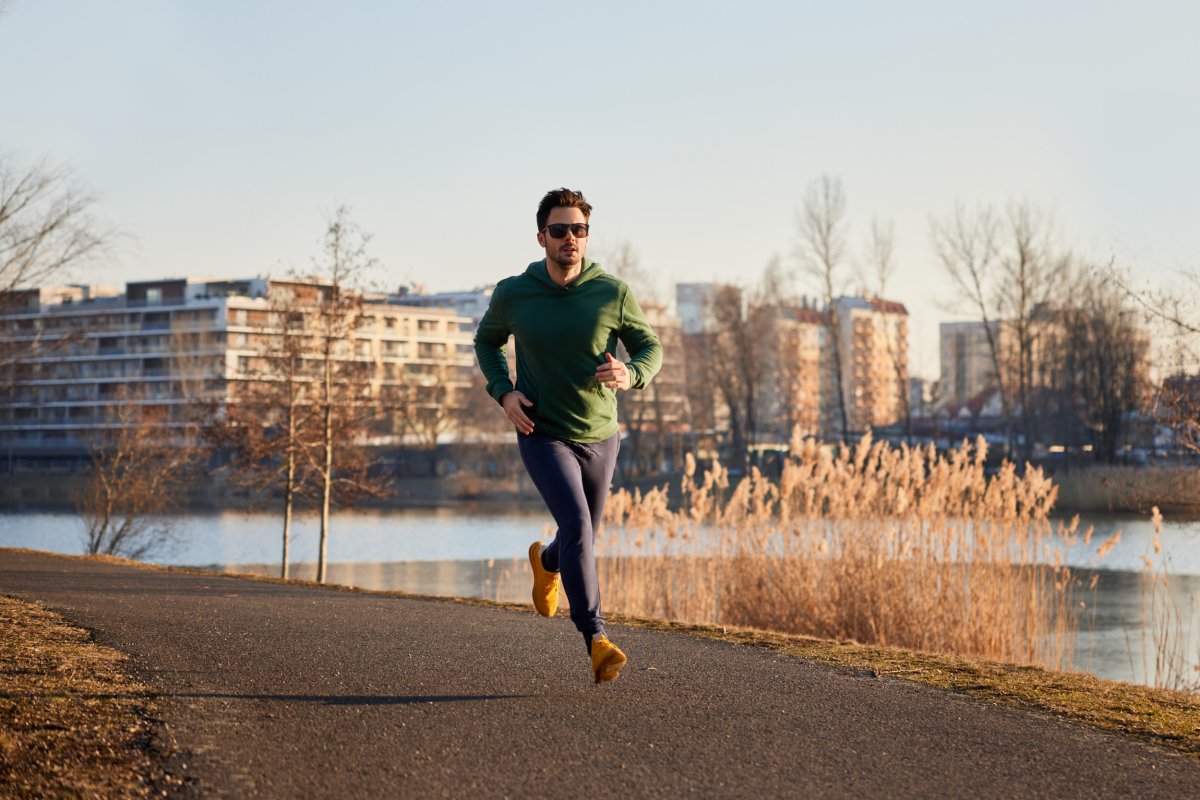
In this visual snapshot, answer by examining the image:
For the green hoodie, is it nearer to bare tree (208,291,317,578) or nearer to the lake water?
the lake water

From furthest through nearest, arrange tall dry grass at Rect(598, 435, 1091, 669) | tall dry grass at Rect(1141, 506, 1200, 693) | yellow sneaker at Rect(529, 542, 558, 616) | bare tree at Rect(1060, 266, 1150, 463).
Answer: bare tree at Rect(1060, 266, 1150, 463) < tall dry grass at Rect(598, 435, 1091, 669) < tall dry grass at Rect(1141, 506, 1200, 693) < yellow sneaker at Rect(529, 542, 558, 616)

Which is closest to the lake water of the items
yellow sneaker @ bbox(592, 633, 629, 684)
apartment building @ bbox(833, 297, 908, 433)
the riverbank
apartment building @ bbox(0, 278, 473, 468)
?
the riverbank

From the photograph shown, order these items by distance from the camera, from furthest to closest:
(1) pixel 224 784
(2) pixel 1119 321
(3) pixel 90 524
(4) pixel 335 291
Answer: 1. (2) pixel 1119 321
2. (3) pixel 90 524
3. (4) pixel 335 291
4. (1) pixel 224 784

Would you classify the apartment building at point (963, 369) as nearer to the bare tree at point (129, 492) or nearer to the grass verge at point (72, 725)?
the bare tree at point (129, 492)

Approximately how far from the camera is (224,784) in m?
4.54

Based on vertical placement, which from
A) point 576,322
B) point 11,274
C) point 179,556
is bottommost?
point 179,556

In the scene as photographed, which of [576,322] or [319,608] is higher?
[576,322]

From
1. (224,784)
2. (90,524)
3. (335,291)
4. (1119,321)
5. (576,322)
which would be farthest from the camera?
(1119,321)

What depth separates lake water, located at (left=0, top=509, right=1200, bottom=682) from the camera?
56.6 ft

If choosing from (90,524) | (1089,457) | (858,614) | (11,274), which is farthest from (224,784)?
(1089,457)

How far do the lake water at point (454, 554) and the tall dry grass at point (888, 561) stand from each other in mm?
1006

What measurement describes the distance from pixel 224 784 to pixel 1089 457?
195 feet

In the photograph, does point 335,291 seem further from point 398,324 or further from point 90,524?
point 398,324

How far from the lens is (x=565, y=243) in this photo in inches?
247
